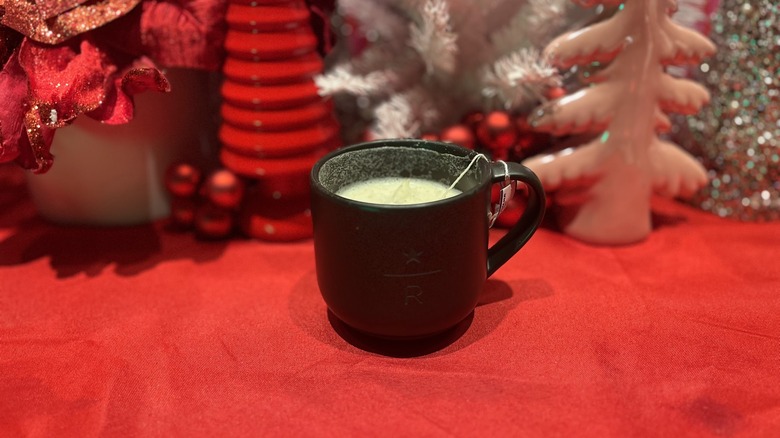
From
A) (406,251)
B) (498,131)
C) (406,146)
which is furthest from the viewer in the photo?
(498,131)

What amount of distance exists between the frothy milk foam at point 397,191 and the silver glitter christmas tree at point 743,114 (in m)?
0.38

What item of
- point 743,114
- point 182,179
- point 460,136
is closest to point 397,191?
point 460,136

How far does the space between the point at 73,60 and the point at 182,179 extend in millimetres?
172

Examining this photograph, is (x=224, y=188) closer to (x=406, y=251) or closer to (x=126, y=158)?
(x=126, y=158)

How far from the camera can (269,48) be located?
708 mm

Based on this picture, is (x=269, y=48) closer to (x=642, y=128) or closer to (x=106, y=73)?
(x=106, y=73)

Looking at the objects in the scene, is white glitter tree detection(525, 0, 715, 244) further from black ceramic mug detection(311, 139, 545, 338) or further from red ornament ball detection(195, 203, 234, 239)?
red ornament ball detection(195, 203, 234, 239)

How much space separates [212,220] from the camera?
764 mm

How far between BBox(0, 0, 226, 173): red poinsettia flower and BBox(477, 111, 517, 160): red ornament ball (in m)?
0.32

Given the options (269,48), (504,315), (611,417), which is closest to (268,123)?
(269,48)

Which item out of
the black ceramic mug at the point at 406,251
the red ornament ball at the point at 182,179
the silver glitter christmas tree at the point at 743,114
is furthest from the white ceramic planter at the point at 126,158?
the silver glitter christmas tree at the point at 743,114

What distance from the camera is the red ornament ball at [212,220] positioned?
76cm

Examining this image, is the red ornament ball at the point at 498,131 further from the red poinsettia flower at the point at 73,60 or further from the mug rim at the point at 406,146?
the red poinsettia flower at the point at 73,60

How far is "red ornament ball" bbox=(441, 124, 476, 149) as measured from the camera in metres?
0.76
